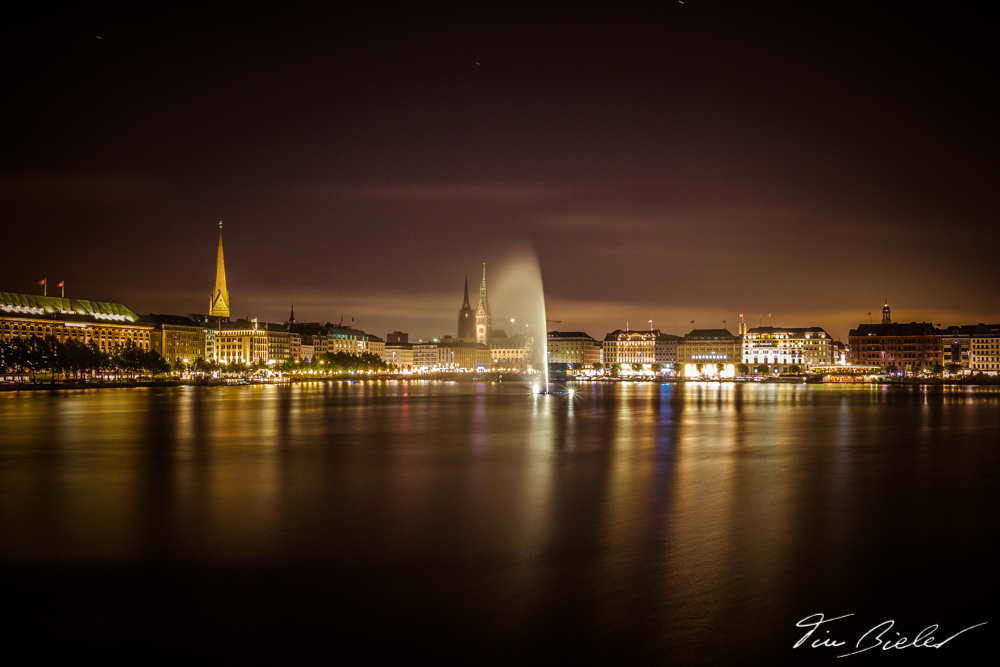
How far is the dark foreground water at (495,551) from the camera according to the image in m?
10.1

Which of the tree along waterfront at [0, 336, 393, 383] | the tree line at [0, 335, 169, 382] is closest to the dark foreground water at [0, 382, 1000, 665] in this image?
the tree line at [0, 335, 169, 382]

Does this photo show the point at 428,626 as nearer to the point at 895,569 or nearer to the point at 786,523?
the point at 895,569

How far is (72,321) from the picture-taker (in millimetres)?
166625

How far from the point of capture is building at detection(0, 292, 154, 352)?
153m

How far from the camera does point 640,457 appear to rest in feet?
96.0

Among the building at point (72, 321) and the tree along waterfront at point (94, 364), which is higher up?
the building at point (72, 321)

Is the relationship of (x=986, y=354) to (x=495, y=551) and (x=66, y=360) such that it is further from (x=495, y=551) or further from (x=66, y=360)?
(x=495, y=551)

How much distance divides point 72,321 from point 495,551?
179 metres

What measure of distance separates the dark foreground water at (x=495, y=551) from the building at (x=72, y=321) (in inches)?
5467

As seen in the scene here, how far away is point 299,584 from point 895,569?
34.3ft
